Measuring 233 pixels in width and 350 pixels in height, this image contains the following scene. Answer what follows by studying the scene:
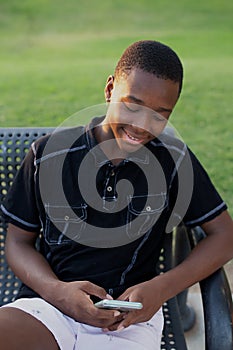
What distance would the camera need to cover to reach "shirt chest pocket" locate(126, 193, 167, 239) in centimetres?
238

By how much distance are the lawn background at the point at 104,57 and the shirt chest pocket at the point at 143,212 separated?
1.12 m

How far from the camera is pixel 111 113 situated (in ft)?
7.43

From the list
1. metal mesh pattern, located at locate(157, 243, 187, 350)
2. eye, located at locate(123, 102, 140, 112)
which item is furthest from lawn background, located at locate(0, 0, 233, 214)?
eye, located at locate(123, 102, 140, 112)

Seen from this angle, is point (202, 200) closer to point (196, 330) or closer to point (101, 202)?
point (101, 202)

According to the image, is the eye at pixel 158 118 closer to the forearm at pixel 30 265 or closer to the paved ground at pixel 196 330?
the forearm at pixel 30 265

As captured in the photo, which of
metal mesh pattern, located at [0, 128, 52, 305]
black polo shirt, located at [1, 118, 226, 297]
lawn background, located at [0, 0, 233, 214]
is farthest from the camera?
lawn background, located at [0, 0, 233, 214]

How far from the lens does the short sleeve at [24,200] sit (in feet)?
7.82

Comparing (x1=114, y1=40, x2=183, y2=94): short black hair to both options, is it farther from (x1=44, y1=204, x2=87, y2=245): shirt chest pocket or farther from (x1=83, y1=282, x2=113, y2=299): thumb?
(x1=83, y1=282, x2=113, y2=299): thumb

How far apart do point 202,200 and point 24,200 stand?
0.67m

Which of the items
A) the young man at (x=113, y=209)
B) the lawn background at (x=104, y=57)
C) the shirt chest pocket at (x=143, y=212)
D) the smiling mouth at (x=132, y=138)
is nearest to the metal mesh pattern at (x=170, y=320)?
the young man at (x=113, y=209)

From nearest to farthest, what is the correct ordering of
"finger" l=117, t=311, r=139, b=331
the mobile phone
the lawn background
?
the mobile phone → "finger" l=117, t=311, r=139, b=331 → the lawn background

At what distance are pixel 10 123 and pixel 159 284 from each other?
4026 mm

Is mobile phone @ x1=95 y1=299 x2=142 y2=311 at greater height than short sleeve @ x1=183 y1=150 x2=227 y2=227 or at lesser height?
lesser

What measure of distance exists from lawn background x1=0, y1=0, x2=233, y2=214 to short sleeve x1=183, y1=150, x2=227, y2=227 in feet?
3.83
